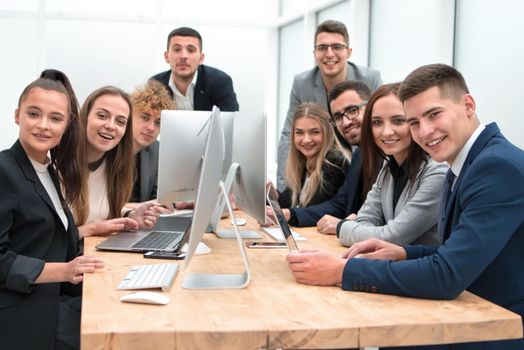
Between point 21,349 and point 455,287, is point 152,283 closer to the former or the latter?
point 21,349

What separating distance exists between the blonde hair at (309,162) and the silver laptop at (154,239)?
0.65 meters

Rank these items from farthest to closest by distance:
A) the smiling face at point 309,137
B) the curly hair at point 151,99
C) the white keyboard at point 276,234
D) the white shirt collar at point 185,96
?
the white shirt collar at point 185,96 < the curly hair at point 151,99 < the smiling face at point 309,137 < the white keyboard at point 276,234

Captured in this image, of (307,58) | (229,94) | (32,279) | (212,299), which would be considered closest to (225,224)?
(32,279)

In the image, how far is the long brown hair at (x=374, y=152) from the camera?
2.11 m

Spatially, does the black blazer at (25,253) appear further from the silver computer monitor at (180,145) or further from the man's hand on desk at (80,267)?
the silver computer monitor at (180,145)

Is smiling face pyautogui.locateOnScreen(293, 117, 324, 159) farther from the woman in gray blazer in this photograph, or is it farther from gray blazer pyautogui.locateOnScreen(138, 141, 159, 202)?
gray blazer pyautogui.locateOnScreen(138, 141, 159, 202)

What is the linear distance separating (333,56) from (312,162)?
1.00m

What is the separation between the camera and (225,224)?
8.52ft

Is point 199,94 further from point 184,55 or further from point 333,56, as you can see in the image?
point 333,56

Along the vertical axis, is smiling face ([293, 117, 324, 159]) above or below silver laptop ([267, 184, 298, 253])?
above

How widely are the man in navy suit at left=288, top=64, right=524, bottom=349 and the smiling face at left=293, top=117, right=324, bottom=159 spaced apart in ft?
4.35

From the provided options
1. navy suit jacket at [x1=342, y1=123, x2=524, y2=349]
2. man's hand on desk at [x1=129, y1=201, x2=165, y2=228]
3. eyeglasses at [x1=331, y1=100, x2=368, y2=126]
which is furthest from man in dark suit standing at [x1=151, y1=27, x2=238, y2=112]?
navy suit jacket at [x1=342, y1=123, x2=524, y2=349]

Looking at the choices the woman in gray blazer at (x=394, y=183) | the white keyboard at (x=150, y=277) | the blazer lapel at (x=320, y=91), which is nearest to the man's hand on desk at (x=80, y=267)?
the white keyboard at (x=150, y=277)

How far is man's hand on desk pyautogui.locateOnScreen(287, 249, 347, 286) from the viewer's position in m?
1.53
